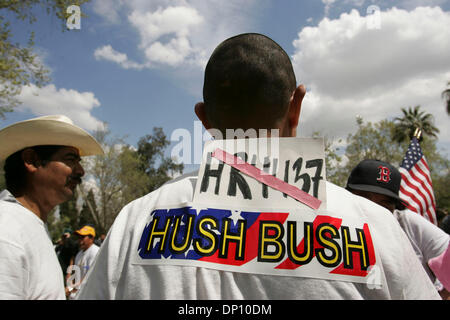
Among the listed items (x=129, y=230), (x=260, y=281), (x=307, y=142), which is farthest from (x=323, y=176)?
(x=129, y=230)

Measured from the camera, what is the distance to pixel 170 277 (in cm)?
110

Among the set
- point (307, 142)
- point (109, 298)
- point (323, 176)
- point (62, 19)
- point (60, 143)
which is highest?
point (62, 19)

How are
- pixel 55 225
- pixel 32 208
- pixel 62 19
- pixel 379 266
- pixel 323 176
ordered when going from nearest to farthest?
pixel 379 266
pixel 323 176
pixel 32 208
pixel 62 19
pixel 55 225

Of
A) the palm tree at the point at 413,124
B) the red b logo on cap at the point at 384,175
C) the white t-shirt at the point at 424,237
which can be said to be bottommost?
the white t-shirt at the point at 424,237

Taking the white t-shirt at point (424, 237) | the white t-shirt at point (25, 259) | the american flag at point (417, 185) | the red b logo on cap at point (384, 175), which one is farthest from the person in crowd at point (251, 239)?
the american flag at point (417, 185)

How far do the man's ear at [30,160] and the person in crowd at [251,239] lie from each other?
1453 mm

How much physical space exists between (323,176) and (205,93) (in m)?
0.58

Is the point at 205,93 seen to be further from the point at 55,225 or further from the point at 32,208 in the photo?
the point at 55,225

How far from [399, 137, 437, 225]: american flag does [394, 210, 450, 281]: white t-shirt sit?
2.14 m

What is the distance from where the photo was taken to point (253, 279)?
1087mm

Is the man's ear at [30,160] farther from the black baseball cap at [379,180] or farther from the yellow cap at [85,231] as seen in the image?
the yellow cap at [85,231]

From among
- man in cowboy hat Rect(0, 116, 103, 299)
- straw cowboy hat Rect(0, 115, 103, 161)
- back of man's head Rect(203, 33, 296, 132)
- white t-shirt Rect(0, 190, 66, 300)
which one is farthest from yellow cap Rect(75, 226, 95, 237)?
back of man's head Rect(203, 33, 296, 132)

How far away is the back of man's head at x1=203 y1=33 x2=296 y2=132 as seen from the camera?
1276 mm

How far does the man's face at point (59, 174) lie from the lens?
2.42 m
